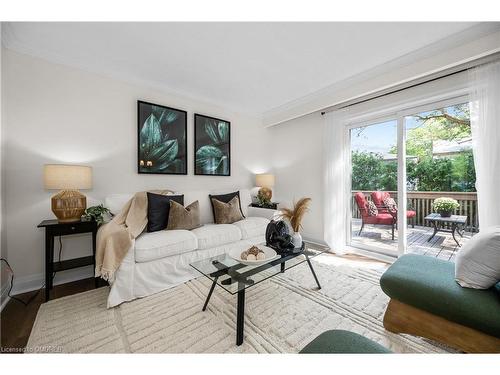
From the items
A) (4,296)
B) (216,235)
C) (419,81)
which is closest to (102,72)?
(216,235)

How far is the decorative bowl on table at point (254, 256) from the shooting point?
1684 mm

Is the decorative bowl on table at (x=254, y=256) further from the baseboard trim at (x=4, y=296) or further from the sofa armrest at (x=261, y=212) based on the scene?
the baseboard trim at (x=4, y=296)

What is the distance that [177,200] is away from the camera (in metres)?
2.65

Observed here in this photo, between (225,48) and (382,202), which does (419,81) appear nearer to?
(382,202)

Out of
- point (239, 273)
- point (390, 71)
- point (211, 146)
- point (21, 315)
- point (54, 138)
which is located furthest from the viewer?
point (211, 146)

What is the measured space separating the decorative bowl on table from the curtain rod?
8.63ft

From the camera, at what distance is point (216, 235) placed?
2492mm

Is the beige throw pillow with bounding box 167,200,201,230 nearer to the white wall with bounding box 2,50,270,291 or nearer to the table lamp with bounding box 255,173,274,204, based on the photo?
the white wall with bounding box 2,50,270,291

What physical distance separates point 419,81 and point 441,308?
2.52 m

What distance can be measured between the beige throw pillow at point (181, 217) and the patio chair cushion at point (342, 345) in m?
1.89

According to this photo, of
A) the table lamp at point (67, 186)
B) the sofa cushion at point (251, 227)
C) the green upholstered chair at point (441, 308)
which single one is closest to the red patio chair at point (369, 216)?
the green upholstered chair at point (441, 308)
